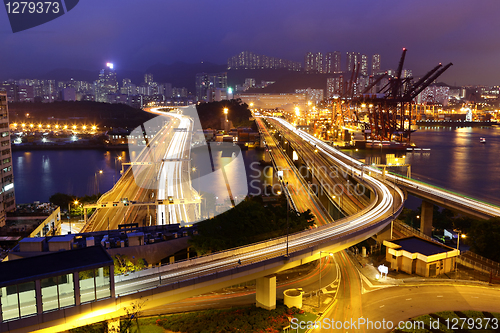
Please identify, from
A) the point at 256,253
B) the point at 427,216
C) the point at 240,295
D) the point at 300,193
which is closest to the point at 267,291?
the point at 256,253

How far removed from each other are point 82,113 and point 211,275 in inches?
1070

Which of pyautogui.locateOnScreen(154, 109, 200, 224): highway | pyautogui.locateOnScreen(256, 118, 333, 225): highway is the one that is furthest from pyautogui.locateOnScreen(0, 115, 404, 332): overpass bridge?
pyautogui.locateOnScreen(154, 109, 200, 224): highway

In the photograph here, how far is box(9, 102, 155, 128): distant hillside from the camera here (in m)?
25.0

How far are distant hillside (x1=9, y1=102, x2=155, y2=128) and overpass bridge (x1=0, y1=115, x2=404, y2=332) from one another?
22249 mm

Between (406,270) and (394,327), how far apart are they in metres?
1.19

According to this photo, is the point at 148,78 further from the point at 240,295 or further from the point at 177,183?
the point at 240,295

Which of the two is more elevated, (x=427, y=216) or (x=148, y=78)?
(x=148, y=78)

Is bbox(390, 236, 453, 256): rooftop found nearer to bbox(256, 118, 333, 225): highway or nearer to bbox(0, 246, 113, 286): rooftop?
bbox(256, 118, 333, 225): highway

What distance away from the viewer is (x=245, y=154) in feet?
52.8

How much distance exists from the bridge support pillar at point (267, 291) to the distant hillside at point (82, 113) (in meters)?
22.6

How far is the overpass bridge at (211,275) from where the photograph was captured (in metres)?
2.17

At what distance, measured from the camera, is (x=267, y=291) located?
306cm

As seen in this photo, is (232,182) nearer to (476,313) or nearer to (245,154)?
(245,154)

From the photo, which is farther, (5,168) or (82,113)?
(82,113)
